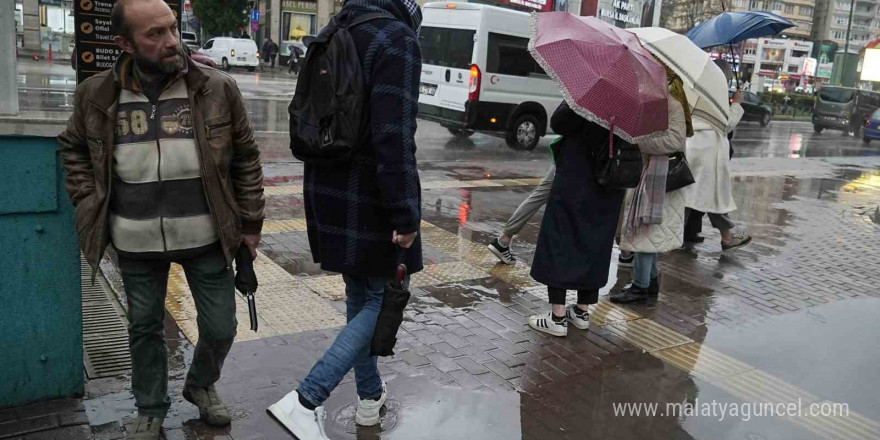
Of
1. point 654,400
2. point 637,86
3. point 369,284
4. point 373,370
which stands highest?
point 637,86

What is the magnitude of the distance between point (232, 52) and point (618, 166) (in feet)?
111

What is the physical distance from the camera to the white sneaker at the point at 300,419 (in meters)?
3.12

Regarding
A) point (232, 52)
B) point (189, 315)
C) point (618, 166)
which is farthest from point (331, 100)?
point (232, 52)

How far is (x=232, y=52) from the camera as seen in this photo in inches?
1393

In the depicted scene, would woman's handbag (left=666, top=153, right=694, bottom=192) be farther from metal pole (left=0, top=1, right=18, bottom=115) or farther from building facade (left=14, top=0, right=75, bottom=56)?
building facade (left=14, top=0, right=75, bottom=56)

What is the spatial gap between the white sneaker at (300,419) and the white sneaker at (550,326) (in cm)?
194

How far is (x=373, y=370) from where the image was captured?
3.35 meters

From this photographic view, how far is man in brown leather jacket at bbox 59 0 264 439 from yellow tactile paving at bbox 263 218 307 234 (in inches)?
142

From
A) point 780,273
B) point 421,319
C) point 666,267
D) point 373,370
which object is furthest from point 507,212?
point 373,370

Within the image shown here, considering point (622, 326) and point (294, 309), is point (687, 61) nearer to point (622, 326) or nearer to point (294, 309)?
point (622, 326)

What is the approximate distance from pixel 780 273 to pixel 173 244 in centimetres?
562

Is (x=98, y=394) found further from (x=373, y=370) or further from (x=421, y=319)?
(x=421, y=319)

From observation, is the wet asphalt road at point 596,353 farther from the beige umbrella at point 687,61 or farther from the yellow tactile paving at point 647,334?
the beige umbrella at point 687,61

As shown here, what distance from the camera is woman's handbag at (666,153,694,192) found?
5.27 meters
